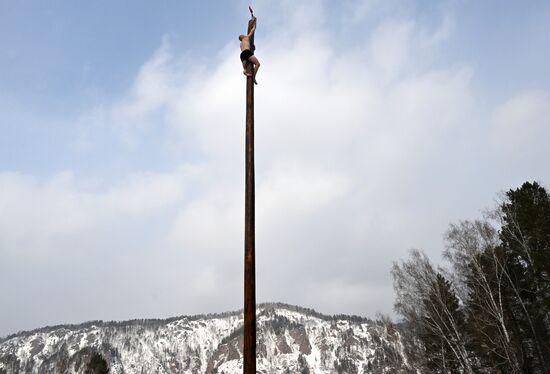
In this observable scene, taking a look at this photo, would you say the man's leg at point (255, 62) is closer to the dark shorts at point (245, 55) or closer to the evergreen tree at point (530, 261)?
the dark shorts at point (245, 55)

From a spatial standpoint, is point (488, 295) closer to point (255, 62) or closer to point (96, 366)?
point (255, 62)

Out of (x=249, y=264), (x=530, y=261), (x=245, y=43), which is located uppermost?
(x=530, y=261)

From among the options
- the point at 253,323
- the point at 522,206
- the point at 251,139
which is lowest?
the point at 253,323

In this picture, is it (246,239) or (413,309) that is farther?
(413,309)

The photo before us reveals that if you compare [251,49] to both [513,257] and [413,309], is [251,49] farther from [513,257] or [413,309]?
[513,257]

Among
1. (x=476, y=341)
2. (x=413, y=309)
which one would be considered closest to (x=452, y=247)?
(x=413, y=309)

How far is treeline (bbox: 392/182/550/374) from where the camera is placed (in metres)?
26.7

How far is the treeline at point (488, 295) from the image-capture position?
26703 millimetres

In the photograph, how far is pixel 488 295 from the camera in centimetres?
2725

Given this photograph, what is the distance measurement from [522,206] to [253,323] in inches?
1444

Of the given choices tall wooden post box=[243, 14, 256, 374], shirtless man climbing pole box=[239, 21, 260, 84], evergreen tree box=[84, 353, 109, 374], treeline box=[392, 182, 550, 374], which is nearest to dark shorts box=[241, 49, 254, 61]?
shirtless man climbing pole box=[239, 21, 260, 84]

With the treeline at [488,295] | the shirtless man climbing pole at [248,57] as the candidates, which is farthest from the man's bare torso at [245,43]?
the treeline at [488,295]

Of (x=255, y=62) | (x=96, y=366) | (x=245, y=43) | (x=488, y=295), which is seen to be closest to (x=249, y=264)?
(x=255, y=62)

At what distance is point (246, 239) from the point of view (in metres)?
4.45
